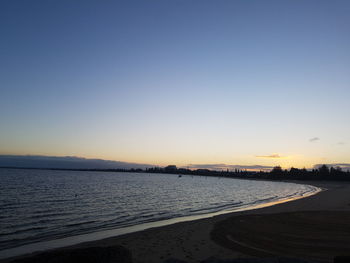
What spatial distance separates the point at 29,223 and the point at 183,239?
14966 mm

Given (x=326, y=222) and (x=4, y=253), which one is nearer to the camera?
(x=4, y=253)

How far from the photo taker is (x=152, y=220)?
2591cm

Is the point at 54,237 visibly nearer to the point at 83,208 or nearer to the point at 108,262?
the point at 108,262

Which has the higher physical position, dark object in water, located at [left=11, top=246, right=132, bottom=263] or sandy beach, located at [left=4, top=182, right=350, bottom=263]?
dark object in water, located at [left=11, top=246, right=132, bottom=263]

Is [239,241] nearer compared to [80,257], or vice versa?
[80,257]

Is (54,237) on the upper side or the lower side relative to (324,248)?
lower

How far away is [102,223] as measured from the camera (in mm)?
23609

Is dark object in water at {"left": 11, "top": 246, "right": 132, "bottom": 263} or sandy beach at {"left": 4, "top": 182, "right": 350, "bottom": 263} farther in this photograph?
sandy beach at {"left": 4, "top": 182, "right": 350, "bottom": 263}

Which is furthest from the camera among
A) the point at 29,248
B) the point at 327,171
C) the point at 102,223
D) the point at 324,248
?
the point at 327,171

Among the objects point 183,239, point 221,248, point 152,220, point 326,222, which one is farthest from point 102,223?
point 326,222

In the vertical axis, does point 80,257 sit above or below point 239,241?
above

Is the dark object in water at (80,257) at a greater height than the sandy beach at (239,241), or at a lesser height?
greater

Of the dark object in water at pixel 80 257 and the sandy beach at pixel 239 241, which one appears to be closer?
the dark object in water at pixel 80 257

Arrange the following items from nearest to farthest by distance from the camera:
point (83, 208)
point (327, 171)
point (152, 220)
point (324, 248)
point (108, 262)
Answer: point (108, 262) → point (324, 248) → point (152, 220) → point (83, 208) → point (327, 171)
